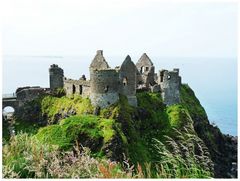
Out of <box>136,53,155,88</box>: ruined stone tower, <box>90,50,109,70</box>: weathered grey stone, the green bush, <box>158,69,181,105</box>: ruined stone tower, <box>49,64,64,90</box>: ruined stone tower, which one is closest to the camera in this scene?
the green bush

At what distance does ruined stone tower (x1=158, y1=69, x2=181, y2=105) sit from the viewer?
36594mm

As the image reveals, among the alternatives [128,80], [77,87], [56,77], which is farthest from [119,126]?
[56,77]

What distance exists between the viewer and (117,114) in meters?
31.8

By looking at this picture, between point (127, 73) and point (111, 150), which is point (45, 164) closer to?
point (111, 150)

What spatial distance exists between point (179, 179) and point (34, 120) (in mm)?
32298

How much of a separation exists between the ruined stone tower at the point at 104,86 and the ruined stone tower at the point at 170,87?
5.32 metres

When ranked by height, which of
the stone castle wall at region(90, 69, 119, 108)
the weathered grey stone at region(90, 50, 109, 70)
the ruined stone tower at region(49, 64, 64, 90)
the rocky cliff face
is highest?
the weathered grey stone at region(90, 50, 109, 70)

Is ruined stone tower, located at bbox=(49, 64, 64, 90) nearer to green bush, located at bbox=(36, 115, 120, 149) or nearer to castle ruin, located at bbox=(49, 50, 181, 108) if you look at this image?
castle ruin, located at bbox=(49, 50, 181, 108)

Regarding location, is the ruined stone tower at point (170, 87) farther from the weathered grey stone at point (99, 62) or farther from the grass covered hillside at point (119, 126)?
the weathered grey stone at point (99, 62)

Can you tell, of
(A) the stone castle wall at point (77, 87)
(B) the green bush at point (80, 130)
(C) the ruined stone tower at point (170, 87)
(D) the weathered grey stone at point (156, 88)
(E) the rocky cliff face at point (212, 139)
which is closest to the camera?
(B) the green bush at point (80, 130)

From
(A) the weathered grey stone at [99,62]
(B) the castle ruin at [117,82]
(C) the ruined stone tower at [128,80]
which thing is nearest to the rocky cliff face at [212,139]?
(B) the castle ruin at [117,82]

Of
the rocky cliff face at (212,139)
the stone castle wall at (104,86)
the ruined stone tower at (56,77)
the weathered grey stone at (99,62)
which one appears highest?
the weathered grey stone at (99,62)

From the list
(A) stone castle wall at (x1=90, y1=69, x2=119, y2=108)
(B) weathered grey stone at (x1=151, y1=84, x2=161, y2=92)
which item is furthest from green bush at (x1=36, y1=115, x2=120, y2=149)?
(B) weathered grey stone at (x1=151, y1=84, x2=161, y2=92)

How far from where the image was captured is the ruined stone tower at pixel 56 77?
38438 mm
